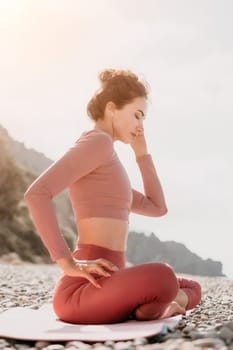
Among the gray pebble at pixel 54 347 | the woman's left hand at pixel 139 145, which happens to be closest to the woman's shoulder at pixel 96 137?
the woman's left hand at pixel 139 145

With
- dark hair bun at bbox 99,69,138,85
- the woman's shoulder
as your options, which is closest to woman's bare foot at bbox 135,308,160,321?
the woman's shoulder

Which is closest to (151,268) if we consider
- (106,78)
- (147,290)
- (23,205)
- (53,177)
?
(147,290)

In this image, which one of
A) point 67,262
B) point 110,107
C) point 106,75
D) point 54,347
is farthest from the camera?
point 106,75

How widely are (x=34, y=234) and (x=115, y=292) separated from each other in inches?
756

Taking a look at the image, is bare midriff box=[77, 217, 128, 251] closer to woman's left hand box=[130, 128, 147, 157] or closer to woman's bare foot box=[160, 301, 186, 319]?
woman's bare foot box=[160, 301, 186, 319]

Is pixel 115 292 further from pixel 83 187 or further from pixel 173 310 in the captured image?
pixel 83 187

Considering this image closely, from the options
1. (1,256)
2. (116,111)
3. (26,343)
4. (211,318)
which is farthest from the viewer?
(1,256)

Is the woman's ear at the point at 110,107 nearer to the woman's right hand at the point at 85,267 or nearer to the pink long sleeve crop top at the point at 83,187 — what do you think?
the pink long sleeve crop top at the point at 83,187

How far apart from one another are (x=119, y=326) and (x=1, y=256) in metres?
16.9

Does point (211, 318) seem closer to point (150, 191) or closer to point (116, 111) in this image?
point (150, 191)

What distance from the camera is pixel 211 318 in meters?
4.48

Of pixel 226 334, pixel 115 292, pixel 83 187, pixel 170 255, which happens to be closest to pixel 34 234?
pixel 170 255

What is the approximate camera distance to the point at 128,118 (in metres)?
4.14

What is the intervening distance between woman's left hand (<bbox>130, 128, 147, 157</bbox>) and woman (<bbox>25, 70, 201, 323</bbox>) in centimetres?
26
